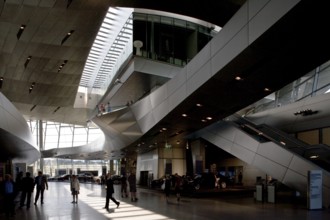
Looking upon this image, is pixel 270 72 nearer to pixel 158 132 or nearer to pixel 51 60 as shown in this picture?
pixel 158 132

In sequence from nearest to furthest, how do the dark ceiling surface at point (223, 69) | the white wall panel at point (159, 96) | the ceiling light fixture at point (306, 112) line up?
1. the dark ceiling surface at point (223, 69)
2. the white wall panel at point (159, 96)
3. the ceiling light fixture at point (306, 112)

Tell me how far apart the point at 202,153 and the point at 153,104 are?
10.4 metres

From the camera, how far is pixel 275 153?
21.2 metres

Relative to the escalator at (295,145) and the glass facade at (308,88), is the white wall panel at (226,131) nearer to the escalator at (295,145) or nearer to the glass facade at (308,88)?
the escalator at (295,145)

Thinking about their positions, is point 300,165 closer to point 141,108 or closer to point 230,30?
point 230,30

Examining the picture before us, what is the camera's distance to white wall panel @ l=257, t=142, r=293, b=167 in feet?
66.1

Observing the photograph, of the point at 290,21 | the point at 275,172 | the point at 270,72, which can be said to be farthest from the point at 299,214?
the point at 290,21

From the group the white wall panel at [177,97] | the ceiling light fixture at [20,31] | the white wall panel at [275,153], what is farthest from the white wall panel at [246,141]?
the ceiling light fixture at [20,31]

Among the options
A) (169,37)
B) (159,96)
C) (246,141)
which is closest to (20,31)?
(159,96)

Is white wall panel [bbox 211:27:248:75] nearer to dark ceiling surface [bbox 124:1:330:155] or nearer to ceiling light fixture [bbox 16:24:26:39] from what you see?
dark ceiling surface [bbox 124:1:330:155]

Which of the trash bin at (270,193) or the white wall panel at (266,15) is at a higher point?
the white wall panel at (266,15)

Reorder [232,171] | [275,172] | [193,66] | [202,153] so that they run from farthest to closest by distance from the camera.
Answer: [232,171]
[202,153]
[275,172]
[193,66]

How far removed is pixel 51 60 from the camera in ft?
92.2

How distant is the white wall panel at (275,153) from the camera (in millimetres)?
20147
